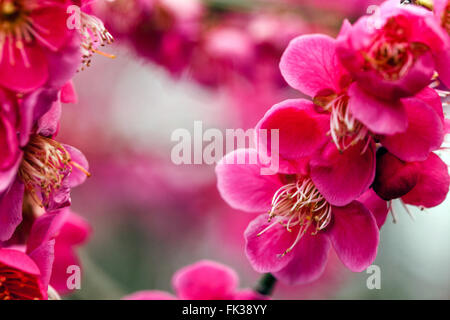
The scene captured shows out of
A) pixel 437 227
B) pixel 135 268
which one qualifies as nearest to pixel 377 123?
pixel 437 227

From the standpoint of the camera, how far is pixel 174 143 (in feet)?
2.77

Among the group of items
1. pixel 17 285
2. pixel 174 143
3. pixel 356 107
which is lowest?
pixel 17 285

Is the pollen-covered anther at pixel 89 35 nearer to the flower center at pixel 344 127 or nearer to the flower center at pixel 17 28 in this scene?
the flower center at pixel 17 28

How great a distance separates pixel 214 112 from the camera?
137cm

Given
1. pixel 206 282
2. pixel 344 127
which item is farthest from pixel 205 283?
pixel 344 127

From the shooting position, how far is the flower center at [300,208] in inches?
17.5

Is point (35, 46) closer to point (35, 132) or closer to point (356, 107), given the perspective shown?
point (35, 132)

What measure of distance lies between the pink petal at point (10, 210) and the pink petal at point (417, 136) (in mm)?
253

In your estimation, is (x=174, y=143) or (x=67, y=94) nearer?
(x=67, y=94)

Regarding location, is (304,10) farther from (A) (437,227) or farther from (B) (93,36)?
(B) (93,36)

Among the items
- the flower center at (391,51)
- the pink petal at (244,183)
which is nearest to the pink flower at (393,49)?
the flower center at (391,51)

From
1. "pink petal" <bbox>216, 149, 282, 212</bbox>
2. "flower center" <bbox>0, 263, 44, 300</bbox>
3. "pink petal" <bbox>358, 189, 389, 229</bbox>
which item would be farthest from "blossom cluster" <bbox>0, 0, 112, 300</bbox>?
"pink petal" <bbox>358, 189, 389, 229</bbox>

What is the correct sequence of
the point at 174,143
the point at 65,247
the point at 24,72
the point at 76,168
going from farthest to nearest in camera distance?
the point at 174,143 → the point at 65,247 → the point at 76,168 → the point at 24,72

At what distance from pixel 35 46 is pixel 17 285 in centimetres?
18
